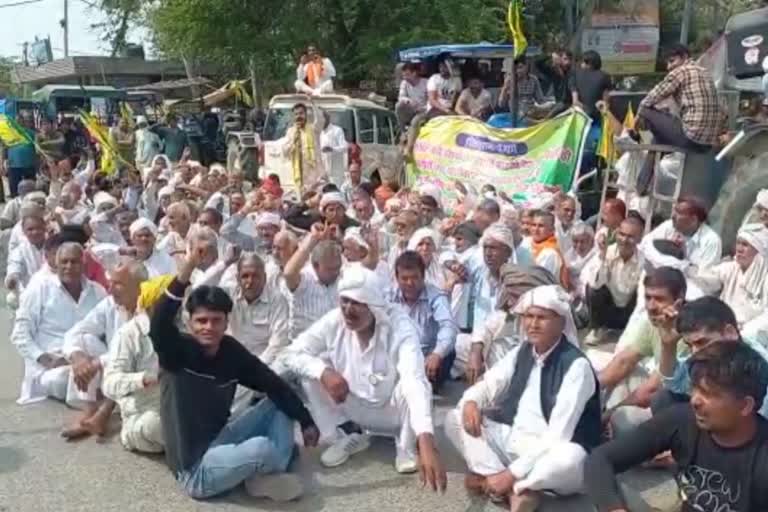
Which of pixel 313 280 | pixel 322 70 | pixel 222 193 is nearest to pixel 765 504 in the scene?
pixel 313 280

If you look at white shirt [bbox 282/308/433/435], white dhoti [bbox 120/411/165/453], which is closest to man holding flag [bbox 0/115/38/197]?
white dhoti [bbox 120/411/165/453]

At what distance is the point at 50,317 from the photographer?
Answer: 636cm

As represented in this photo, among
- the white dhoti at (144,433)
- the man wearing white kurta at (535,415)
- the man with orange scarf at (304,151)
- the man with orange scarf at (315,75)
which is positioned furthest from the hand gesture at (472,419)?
the man with orange scarf at (315,75)

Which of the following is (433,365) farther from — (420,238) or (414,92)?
(414,92)

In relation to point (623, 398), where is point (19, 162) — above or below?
below

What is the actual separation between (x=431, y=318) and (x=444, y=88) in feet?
28.9

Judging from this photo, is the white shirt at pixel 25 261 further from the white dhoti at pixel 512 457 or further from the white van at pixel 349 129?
the white van at pixel 349 129

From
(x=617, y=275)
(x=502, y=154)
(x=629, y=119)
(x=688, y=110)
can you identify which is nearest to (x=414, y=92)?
(x=502, y=154)

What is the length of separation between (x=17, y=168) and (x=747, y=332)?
1599 centimetres

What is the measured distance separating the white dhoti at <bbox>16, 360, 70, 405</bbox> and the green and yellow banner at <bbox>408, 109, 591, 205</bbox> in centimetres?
579

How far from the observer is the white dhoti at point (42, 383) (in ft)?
20.2

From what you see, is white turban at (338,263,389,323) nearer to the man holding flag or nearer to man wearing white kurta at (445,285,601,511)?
man wearing white kurta at (445,285,601,511)

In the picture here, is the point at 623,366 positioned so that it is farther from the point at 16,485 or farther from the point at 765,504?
the point at 16,485

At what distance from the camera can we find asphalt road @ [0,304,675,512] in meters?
4.68
